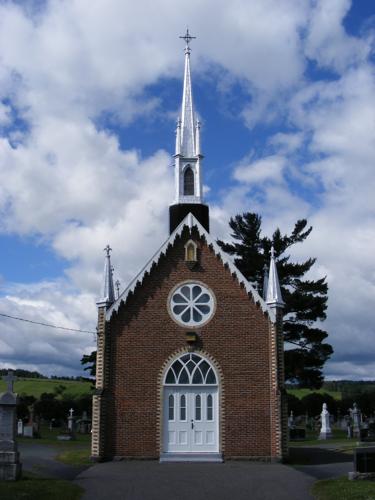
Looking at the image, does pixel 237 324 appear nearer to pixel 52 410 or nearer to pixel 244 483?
pixel 244 483

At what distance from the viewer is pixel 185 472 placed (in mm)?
21516

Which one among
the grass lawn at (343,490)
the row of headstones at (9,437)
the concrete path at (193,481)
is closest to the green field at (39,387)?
the concrete path at (193,481)

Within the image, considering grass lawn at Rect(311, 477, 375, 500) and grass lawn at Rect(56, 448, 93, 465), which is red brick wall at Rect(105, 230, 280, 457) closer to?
grass lawn at Rect(56, 448, 93, 465)

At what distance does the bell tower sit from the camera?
30344 mm

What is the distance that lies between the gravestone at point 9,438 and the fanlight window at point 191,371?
762cm

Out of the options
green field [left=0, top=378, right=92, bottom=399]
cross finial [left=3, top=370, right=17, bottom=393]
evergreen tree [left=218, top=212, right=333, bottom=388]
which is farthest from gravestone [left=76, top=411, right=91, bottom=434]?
green field [left=0, top=378, right=92, bottom=399]

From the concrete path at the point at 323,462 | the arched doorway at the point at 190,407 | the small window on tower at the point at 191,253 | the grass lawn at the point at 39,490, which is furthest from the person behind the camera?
the small window on tower at the point at 191,253

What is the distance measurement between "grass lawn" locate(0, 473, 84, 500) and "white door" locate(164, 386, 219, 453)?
24.8ft

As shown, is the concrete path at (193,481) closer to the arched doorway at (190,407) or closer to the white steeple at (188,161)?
the arched doorway at (190,407)

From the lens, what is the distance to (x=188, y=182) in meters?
31.3

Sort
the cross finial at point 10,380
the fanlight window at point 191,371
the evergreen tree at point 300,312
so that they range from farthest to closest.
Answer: the evergreen tree at point 300,312, the fanlight window at point 191,371, the cross finial at point 10,380

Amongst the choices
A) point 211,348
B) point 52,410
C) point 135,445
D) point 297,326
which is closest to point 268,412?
point 211,348

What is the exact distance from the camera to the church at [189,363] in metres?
25.7

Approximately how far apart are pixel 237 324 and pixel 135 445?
6338 mm
